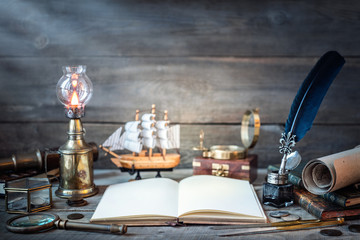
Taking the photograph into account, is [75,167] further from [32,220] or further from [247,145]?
[247,145]

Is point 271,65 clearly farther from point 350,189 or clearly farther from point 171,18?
point 350,189

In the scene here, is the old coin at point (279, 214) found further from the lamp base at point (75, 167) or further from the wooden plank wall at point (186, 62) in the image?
the wooden plank wall at point (186, 62)

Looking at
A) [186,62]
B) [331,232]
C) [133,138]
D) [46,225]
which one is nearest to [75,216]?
[46,225]

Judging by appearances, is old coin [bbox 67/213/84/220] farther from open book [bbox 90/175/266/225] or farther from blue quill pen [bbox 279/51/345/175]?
blue quill pen [bbox 279/51/345/175]

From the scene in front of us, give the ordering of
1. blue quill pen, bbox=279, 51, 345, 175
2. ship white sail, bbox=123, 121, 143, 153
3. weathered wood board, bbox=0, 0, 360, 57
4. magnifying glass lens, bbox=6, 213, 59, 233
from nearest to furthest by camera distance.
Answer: magnifying glass lens, bbox=6, 213, 59, 233
blue quill pen, bbox=279, 51, 345, 175
ship white sail, bbox=123, 121, 143, 153
weathered wood board, bbox=0, 0, 360, 57

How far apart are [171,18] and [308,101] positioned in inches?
33.0

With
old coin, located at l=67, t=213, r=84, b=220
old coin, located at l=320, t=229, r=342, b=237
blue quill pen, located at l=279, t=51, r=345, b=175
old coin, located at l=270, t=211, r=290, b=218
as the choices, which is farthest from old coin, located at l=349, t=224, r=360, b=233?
old coin, located at l=67, t=213, r=84, b=220

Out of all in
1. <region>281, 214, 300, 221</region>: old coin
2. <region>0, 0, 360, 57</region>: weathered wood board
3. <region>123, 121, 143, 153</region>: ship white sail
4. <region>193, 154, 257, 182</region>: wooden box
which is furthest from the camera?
<region>0, 0, 360, 57</region>: weathered wood board

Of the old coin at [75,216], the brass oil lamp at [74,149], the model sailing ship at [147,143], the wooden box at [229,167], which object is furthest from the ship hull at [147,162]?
the old coin at [75,216]

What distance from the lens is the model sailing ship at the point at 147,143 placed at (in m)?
1.52

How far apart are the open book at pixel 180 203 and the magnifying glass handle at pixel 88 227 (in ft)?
0.15

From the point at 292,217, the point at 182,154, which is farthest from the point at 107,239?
the point at 182,154

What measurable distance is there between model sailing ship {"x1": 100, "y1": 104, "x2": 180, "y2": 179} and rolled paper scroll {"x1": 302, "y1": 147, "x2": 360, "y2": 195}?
0.60 m

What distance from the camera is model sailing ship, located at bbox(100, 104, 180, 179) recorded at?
152 centimetres
